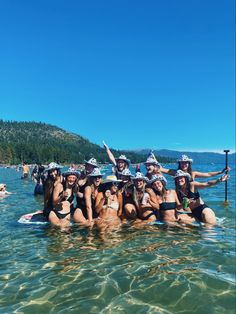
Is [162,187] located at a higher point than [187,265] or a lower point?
higher

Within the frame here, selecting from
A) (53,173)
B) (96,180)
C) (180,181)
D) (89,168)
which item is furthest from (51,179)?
(180,181)

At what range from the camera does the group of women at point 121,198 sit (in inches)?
482

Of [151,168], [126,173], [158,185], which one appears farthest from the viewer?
[151,168]

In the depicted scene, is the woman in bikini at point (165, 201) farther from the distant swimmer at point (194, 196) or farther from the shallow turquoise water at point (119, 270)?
the shallow turquoise water at point (119, 270)

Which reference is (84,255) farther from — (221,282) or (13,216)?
(13,216)

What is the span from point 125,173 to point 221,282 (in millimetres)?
6016

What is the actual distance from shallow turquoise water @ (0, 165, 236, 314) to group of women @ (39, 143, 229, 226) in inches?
29.8

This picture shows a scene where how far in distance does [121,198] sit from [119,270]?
188 inches

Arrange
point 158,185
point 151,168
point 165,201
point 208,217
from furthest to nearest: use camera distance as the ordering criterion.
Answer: point 151,168 → point 208,217 → point 165,201 → point 158,185

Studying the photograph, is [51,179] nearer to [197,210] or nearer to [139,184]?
[139,184]

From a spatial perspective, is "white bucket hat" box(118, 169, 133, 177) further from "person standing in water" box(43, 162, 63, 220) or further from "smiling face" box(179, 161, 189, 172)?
"person standing in water" box(43, 162, 63, 220)

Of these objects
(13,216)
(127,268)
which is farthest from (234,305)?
(13,216)

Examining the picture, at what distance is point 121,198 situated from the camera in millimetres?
12664

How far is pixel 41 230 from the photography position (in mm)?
12133
